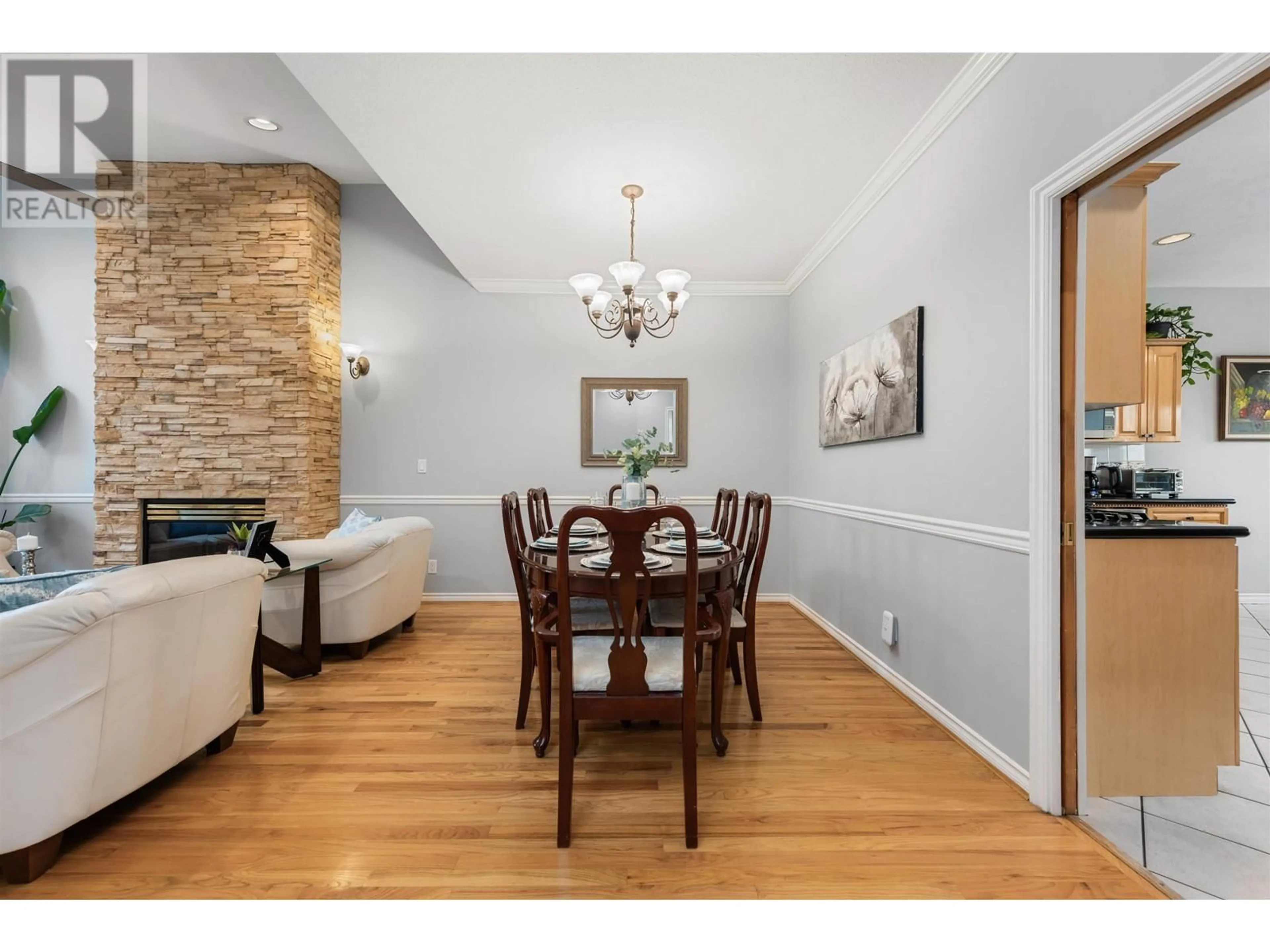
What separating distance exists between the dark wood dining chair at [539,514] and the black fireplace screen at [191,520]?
2191mm

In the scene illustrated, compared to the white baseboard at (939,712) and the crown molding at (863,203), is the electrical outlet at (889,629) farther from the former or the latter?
the crown molding at (863,203)

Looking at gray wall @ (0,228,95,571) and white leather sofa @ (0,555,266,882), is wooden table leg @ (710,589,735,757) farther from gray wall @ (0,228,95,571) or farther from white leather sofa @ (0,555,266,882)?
gray wall @ (0,228,95,571)

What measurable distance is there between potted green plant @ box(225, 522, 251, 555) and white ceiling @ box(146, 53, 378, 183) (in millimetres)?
2600

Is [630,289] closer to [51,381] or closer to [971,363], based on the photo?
[971,363]

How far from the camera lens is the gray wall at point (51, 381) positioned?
4645 mm

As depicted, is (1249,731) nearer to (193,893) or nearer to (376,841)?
(376,841)

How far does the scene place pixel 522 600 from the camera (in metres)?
2.36

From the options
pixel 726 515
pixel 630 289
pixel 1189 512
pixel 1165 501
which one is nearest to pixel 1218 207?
pixel 1165 501

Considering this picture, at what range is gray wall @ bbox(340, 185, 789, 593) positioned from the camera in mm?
4566

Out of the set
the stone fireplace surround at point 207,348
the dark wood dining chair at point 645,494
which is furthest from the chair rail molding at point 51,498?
the dark wood dining chair at point 645,494

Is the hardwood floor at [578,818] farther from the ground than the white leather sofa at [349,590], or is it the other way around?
the white leather sofa at [349,590]

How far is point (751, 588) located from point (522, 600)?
100cm
